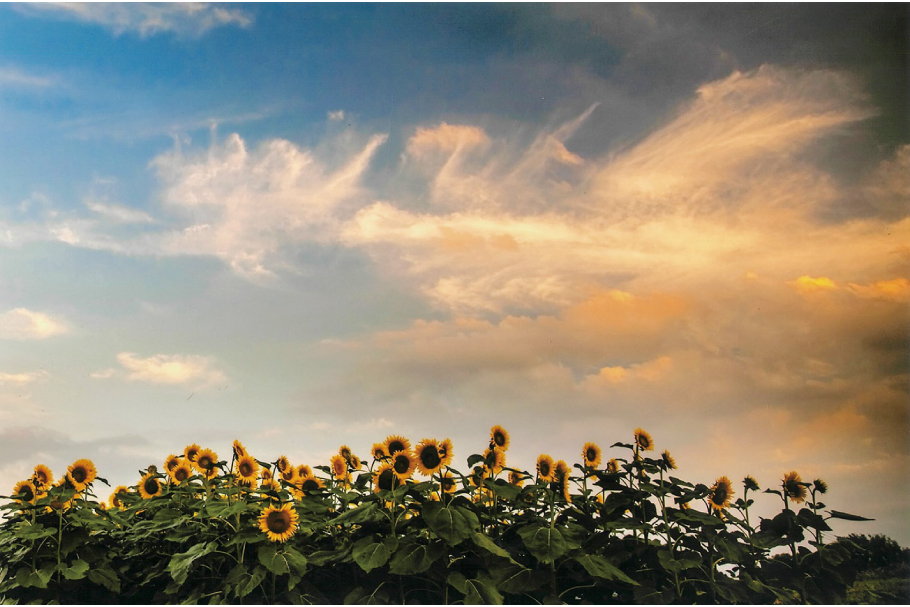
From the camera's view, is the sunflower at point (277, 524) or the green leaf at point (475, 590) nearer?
the green leaf at point (475, 590)

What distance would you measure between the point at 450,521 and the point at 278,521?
29.0 inches

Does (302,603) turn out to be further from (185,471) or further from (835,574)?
(835,574)

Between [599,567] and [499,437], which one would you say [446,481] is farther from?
[599,567]

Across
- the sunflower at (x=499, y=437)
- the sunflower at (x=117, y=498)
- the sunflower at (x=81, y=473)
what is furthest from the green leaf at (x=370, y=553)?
the sunflower at (x=117, y=498)

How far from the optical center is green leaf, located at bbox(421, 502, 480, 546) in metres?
2.54

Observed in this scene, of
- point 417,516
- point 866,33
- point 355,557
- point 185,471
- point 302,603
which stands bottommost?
point 302,603

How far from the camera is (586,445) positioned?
10.6 ft

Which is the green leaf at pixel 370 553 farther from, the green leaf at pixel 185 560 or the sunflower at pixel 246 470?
the sunflower at pixel 246 470

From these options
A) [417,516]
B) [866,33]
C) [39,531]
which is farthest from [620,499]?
[866,33]

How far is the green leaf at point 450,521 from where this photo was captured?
254 centimetres

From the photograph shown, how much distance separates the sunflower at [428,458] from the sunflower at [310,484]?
62cm

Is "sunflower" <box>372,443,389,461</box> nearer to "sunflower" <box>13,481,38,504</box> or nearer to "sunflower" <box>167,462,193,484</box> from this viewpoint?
"sunflower" <box>167,462,193,484</box>

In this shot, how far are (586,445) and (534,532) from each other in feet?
2.02

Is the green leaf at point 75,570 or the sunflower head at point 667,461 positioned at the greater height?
the sunflower head at point 667,461
